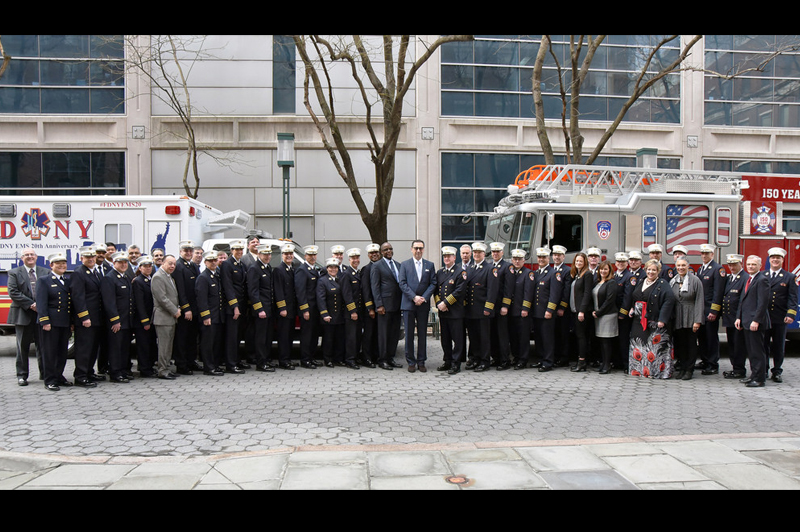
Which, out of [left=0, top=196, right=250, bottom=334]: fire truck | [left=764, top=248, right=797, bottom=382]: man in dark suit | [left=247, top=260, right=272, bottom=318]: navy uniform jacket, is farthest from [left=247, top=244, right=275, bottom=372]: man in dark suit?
[left=764, top=248, right=797, bottom=382]: man in dark suit

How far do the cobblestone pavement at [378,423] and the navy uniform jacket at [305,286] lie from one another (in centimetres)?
127

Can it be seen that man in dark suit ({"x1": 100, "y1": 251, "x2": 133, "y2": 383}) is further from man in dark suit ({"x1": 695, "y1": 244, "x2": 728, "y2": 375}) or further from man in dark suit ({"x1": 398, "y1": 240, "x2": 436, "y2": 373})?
man in dark suit ({"x1": 695, "y1": 244, "x2": 728, "y2": 375})

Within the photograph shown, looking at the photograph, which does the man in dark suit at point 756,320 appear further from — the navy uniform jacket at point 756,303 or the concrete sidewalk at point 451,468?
the concrete sidewalk at point 451,468

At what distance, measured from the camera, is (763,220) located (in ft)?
37.3

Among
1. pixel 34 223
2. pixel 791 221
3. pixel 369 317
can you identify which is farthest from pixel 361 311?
pixel 791 221

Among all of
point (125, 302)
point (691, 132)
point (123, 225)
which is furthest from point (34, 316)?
point (691, 132)

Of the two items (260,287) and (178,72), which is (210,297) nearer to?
(260,287)

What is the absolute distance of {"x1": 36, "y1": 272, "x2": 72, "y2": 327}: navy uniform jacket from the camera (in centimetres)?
845

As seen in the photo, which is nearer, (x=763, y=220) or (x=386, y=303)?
(x=386, y=303)

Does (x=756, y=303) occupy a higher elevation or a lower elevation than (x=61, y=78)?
lower

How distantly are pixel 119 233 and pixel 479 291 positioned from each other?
6.69m

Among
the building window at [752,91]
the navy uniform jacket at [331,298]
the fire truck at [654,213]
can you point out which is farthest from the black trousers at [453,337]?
the building window at [752,91]

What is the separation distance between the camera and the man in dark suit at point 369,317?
10.4m

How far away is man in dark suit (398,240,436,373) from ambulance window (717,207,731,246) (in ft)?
17.8
